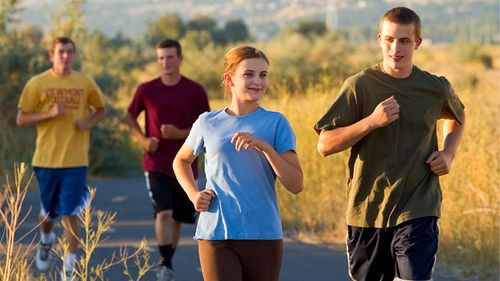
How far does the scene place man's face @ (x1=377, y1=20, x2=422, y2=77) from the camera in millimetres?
7578

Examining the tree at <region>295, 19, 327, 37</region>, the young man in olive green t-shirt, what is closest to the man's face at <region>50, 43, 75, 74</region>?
the young man in olive green t-shirt

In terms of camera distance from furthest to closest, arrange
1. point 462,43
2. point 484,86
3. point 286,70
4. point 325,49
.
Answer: point 462,43 → point 325,49 → point 286,70 → point 484,86

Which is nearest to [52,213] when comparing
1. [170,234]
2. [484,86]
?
[170,234]

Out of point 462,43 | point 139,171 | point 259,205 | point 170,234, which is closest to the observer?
point 259,205

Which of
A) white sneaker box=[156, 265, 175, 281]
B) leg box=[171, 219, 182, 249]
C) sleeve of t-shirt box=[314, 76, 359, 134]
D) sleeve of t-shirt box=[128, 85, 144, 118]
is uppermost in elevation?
sleeve of t-shirt box=[314, 76, 359, 134]

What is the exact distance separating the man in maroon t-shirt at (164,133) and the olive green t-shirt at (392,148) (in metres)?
4.04

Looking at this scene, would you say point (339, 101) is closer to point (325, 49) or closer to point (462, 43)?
point (325, 49)

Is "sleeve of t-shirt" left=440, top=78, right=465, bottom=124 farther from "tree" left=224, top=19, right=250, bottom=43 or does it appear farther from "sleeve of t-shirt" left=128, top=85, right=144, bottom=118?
"tree" left=224, top=19, right=250, bottom=43

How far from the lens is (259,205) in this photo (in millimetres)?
7168

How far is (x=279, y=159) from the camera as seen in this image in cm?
703

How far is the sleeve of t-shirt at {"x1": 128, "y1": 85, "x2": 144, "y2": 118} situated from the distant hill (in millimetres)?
98519

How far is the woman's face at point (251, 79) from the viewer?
7.26m

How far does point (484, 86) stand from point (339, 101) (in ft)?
41.8

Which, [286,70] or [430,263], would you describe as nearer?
[430,263]
